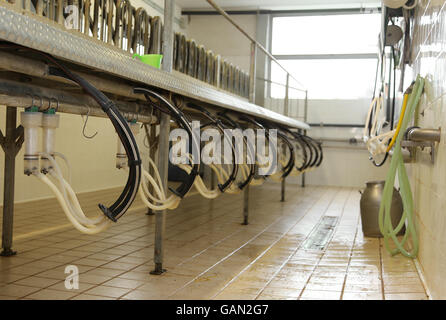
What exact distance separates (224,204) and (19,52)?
3940 millimetres

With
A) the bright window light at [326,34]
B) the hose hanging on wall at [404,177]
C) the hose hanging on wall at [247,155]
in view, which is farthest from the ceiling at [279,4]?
the hose hanging on wall at [404,177]

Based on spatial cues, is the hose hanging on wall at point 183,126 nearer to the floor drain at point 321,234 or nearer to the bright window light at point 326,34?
the floor drain at point 321,234

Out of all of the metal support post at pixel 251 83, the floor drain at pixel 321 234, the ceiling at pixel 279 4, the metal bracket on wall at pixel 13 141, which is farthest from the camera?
the ceiling at pixel 279 4

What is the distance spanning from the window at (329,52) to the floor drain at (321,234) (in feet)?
15.0

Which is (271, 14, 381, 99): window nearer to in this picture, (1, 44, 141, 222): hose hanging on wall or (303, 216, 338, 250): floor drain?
(303, 216, 338, 250): floor drain

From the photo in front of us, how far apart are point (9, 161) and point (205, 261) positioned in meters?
1.28

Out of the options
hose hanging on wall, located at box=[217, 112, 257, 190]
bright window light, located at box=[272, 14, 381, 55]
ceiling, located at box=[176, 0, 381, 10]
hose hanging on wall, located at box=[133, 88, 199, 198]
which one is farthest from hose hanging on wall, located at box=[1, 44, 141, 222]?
bright window light, located at box=[272, 14, 381, 55]

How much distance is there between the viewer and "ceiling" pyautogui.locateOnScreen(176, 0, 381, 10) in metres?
8.38

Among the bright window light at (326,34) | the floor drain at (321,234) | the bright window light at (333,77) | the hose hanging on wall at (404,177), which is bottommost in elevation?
the floor drain at (321,234)

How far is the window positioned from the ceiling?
11.5 inches

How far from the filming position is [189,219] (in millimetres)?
4324

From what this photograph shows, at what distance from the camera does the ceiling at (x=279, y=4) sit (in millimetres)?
8383

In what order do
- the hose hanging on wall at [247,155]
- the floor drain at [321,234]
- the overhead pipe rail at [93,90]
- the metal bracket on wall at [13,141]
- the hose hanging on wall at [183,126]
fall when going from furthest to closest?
the floor drain at [321,234] → the hose hanging on wall at [247,155] → the metal bracket on wall at [13,141] → the hose hanging on wall at [183,126] → the overhead pipe rail at [93,90]
